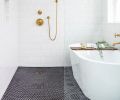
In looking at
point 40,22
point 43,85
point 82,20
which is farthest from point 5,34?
point 82,20

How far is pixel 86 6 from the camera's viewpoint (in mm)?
4461

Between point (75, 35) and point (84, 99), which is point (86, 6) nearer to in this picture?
point (75, 35)

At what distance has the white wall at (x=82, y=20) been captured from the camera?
4.45 m

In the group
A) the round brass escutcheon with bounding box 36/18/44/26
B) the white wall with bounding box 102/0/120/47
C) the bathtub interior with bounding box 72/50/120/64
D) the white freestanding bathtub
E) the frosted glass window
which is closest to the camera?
the white freestanding bathtub

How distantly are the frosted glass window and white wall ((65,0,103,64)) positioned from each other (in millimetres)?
450

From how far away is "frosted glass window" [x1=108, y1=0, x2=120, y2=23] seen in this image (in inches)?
151

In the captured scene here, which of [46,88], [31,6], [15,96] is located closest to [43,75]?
[46,88]

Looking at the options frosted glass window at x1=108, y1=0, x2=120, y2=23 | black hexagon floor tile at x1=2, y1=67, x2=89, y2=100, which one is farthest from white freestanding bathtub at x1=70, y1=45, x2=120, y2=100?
frosted glass window at x1=108, y1=0, x2=120, y2=23

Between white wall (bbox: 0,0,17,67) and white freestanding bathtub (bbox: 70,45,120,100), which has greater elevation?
white wall (bbox: 0,0,17,67)

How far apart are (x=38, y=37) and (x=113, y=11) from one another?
182 centimetres

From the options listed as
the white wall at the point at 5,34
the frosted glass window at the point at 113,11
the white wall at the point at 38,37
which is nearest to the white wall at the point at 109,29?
the frosted glass window at the point at 113,11

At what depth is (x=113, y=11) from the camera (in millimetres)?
3984

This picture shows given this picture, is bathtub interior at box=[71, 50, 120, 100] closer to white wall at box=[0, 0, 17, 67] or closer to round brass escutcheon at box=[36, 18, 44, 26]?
white wall at box=[0, 0, 17, 67]

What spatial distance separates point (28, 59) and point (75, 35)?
1293 millimetres
